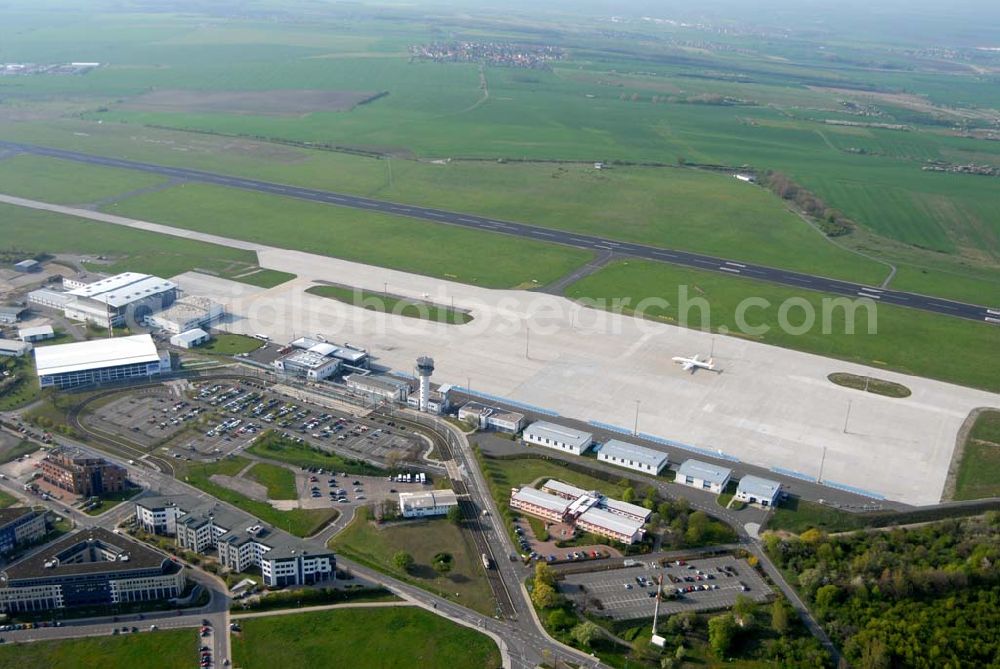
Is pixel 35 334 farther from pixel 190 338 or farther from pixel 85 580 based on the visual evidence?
pixel 85 580

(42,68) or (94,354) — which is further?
(42,68)

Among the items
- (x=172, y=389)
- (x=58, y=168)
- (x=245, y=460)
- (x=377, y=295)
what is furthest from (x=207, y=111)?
(x=245, y=460)

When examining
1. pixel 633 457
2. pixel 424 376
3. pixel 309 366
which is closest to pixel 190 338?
pixel 309 366

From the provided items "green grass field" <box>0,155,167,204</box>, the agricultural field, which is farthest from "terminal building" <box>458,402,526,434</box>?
"green grass field" <box>0,155,167,204</box>

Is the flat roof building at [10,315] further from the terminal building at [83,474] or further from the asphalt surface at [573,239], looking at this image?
the asphalt surface at [573,239]

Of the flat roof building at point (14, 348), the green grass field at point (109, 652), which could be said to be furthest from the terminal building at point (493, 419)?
the flat roof building at point (14, 348)
